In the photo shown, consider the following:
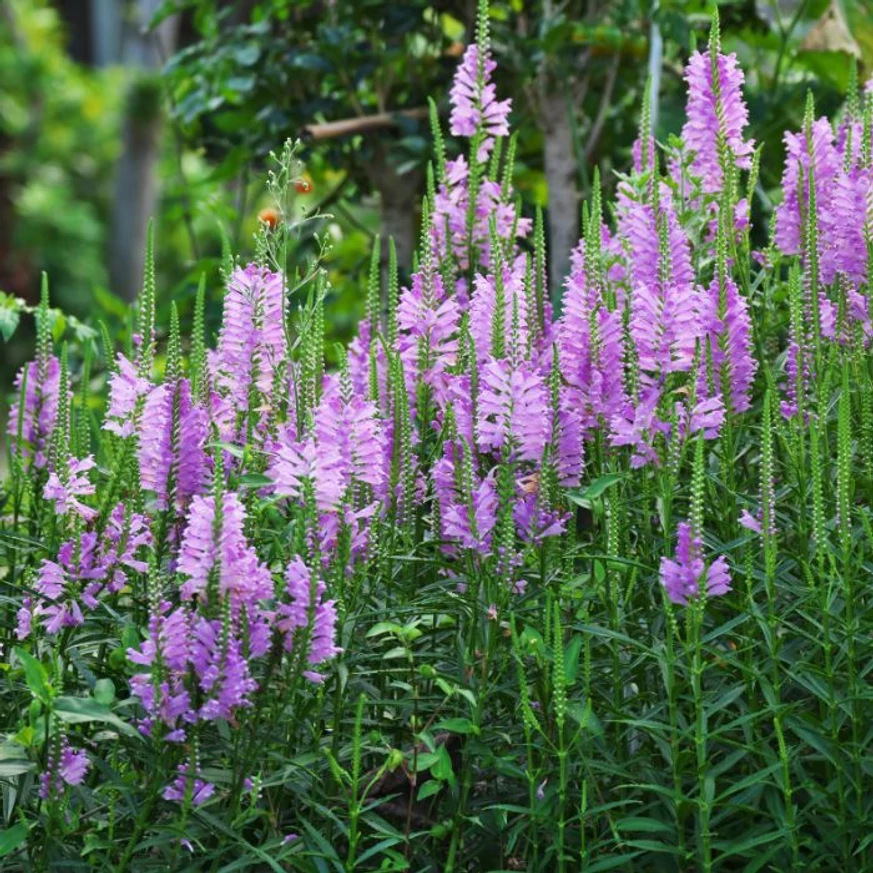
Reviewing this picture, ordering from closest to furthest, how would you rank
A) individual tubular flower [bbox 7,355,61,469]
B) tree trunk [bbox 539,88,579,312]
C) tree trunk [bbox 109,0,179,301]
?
1. individual tubular flower [bbox 7,355,61,469]
2. tree trunk [bbox 539,88,579,312]
3. tree trunk [bbox 109,0,179,301]

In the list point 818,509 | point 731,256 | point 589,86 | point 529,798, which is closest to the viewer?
point 818,509

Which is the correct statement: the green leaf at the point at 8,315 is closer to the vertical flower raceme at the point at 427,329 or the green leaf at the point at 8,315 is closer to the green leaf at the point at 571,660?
the vertical flower raceme at the point at 427,329

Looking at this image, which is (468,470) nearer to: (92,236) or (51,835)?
(51,835)

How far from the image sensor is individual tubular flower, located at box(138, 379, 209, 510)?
8.11 ft

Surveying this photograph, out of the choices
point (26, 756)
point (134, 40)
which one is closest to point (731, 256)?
point (26, 756)

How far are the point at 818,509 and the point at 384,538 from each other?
0.75 metres

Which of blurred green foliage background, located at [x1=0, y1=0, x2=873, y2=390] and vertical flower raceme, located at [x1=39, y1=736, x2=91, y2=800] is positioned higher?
blurred green foliage background, located at [x1=0, y1=0, x2=873, y2=390]

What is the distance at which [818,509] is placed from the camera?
2.20 meters

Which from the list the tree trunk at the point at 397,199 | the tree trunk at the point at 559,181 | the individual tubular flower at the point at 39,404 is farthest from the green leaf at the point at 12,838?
the tree trunk at the point at 397,199

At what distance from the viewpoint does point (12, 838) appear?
7.08 feet

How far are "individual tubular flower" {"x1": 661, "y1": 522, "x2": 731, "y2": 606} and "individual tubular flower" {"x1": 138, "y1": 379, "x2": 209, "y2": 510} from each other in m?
0.76

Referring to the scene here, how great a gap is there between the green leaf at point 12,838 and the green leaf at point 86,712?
0.19 m

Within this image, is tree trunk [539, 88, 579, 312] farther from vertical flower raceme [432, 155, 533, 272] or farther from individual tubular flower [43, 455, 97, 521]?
individual tubular flower [43, 455, 97, 521]

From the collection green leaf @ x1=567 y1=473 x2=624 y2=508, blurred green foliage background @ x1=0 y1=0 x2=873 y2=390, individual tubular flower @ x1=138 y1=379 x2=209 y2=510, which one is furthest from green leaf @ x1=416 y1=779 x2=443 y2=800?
blurred green foliage background @ x1=0 y1=0 x2=873 y2=390
